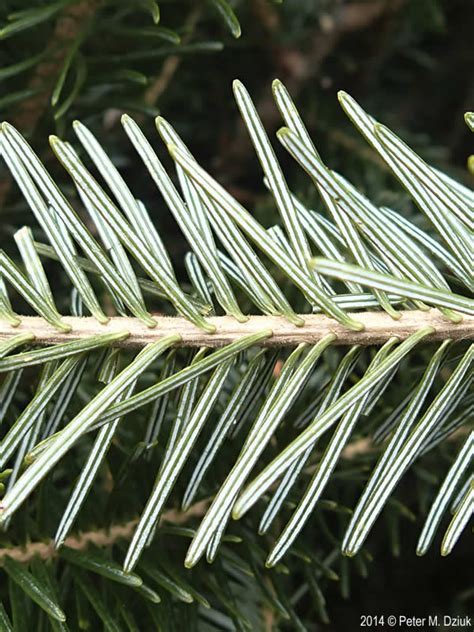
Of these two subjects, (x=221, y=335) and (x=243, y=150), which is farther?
(x=243, y=150)

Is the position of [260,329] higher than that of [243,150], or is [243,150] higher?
[243,150]

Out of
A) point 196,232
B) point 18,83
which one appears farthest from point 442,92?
point 196,232

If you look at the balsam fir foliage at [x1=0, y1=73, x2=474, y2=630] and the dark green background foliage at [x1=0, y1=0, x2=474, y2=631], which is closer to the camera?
the balsam fir foliage at [x1=0, y1=73, x2=474, y2=630]

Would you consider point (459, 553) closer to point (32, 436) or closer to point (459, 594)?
point (459, 594)

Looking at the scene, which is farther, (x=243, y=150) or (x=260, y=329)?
(x=243, y=150)

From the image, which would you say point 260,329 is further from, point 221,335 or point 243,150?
point 243,150

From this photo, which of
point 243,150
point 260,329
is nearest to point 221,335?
point 260,329

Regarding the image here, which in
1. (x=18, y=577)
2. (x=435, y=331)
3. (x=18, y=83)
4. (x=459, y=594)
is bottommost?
(x=459, y=594)

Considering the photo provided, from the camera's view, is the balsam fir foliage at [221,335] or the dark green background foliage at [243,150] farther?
the dark green background foliage at [243,150]
